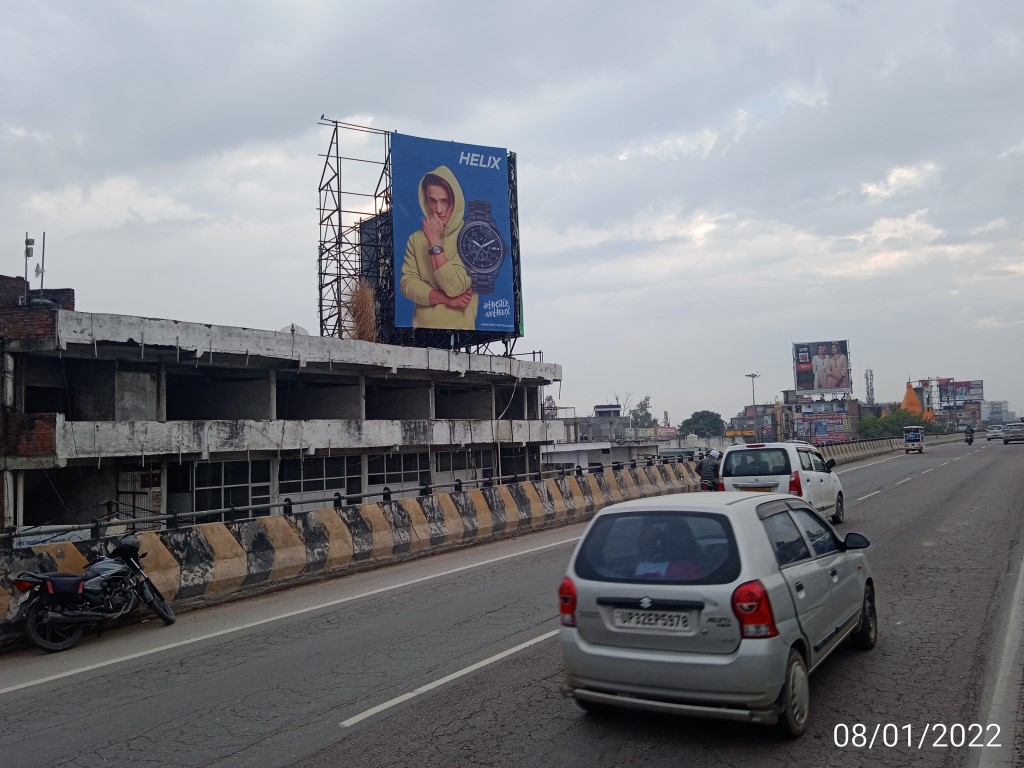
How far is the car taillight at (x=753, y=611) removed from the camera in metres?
4.80

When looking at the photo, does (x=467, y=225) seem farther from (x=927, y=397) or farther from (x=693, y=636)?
(x=927, y=397)

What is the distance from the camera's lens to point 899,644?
7.15 metres

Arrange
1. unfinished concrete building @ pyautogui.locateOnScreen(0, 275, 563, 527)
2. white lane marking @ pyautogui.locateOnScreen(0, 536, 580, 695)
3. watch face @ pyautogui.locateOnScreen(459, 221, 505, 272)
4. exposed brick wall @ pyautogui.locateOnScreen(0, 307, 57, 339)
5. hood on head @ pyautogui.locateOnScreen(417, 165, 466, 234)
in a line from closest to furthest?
white lane marking @ pyautogui.locateOnScreen(0, 536, 580, 695), exposed brick wall @ pyautogui.locateOnScreen(0, 307, 57, 339), unfinished concrete building @ pyautogui.locateOnScreen(0, 275, 563, 527), hood on head @ pyautogui.locateOnScreen(417, 165, 466, 234), watch face @ pyautogui.locateOnScreen(459, 221, 505, 272)

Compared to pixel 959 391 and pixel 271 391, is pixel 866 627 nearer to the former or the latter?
pixel 271 391

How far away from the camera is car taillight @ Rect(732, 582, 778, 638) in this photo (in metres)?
4.80

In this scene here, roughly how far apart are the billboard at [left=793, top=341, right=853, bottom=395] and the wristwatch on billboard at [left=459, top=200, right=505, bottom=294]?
73519 mm

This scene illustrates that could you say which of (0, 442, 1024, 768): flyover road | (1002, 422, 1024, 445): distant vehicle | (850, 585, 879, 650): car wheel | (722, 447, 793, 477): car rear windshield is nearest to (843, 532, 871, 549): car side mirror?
(850, 585, 879, 650): car wheel

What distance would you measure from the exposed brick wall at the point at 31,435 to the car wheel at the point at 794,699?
22.1 metres

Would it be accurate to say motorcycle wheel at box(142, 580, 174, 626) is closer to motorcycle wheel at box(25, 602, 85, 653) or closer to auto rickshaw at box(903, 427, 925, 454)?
motorcycle wheel at box(25, 602, 85, 653)

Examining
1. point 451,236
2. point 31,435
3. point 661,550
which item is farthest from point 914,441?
point 661,550

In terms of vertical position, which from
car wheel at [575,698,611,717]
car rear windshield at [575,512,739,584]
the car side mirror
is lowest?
car wheel at [575,698,611,717]

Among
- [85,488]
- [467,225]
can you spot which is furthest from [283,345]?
[467,225]

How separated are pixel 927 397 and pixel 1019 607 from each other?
16240cm

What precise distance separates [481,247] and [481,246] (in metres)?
0.06
